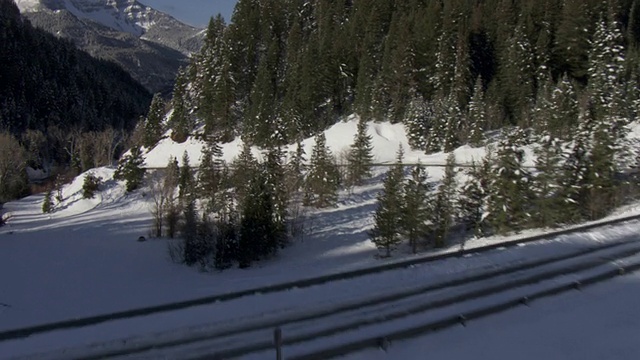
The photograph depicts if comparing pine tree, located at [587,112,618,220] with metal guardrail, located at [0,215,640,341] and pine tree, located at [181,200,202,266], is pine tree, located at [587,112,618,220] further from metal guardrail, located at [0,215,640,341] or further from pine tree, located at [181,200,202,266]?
pine tree, located at [181,200,202,266]

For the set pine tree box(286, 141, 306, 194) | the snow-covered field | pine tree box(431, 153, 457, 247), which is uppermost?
pine tree box(286, 141, 306, 194)

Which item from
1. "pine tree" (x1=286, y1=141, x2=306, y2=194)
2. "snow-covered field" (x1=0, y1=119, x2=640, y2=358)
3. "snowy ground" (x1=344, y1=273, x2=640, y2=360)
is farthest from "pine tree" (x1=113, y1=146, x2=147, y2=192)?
"snowy ground" (x1=344, y1=273, x2=640, y2=360)

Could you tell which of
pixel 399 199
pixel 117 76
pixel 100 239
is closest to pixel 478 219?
pixel 399 199

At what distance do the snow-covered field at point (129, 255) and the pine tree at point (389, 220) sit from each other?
89 centimetres

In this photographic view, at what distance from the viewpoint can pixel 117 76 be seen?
191m

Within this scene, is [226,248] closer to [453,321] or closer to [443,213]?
[443,213]

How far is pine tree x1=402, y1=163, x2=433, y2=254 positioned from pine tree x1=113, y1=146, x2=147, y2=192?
37.7 m

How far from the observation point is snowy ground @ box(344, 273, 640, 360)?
8109 mm

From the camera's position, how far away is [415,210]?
29.9 metres

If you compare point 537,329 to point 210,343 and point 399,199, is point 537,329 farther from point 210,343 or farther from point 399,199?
point 399,199

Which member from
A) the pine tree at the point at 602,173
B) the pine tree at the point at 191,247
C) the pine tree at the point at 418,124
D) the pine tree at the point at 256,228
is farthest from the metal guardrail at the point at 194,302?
the pine tree at the point at 418,124

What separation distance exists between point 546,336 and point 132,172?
181ft

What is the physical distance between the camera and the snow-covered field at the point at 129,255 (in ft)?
62.6

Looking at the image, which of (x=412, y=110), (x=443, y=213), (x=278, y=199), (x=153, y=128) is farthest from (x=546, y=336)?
(x=153, y=128)
